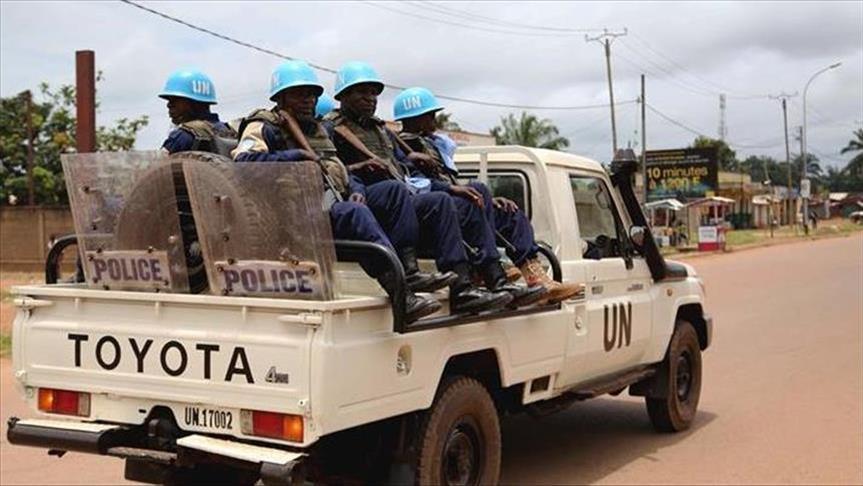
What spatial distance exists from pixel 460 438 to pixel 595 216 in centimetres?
233

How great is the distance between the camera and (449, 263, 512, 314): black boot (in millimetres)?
4598

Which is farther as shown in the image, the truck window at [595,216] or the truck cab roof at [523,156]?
the truck window at [595,216]

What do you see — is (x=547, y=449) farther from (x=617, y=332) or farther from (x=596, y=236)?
(x=596, y=236)

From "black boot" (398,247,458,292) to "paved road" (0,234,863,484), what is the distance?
81.3 inches

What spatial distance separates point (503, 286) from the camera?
488cm

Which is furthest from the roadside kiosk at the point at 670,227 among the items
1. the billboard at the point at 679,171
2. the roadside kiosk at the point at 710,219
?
the billboard at the point at 679,171

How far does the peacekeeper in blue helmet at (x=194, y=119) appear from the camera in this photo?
5.09m

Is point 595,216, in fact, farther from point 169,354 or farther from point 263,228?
point 169,354

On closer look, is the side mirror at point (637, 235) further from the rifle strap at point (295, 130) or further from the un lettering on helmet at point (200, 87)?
the un lettering on helmet at point (200, 87)

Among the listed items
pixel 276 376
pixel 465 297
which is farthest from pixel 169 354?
pixel 465 297

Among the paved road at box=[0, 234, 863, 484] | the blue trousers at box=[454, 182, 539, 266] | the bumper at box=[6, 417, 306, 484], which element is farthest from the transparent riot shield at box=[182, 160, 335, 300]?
the paved road at box=[0, 234, 863, 484]

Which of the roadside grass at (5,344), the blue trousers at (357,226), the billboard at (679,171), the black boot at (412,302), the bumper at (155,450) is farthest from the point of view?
the billboard at (679,171)

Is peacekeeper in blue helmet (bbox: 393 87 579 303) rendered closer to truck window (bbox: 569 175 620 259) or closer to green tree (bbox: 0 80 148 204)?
truck window (bbox: 569 175 620 259)

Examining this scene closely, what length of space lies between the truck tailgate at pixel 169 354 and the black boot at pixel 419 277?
0.72m
